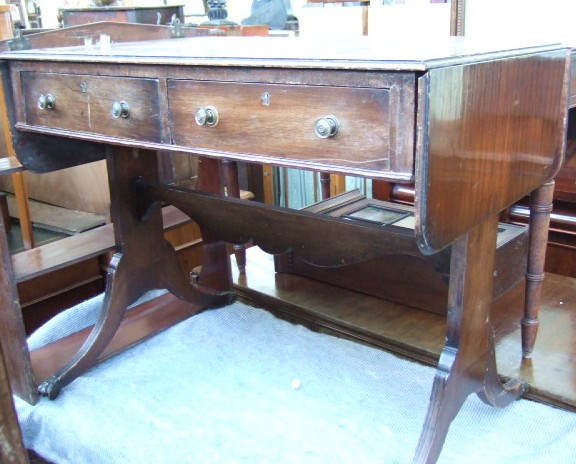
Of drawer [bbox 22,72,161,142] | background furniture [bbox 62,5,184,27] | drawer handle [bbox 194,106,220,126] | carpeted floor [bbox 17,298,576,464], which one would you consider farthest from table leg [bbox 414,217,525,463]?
background furniture [bbox 62,5,184,27]

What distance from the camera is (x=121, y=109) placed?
1.38m

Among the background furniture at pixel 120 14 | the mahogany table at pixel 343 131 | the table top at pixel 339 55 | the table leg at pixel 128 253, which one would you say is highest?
the background furniture at pixel 120 14

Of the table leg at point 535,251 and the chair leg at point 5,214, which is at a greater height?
the table leg at point 535,251

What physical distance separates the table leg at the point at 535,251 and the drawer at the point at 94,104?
878 mm

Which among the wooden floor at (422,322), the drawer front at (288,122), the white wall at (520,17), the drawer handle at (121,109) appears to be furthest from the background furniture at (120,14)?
the drawer front at (288,122)

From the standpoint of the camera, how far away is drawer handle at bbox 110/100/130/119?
137 centimetres

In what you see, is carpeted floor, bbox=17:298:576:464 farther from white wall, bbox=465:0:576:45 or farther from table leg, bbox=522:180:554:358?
white wall, bbox=465:0:576:45

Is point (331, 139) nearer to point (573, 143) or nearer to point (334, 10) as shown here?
point (573, 143)

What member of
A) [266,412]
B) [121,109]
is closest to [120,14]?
[121,109]

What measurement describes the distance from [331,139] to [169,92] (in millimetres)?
381

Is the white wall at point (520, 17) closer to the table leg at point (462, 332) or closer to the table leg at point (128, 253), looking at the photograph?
the table leg at point (462, 332)

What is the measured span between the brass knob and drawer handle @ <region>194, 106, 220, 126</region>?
23cm

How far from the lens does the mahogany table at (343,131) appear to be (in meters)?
1.00

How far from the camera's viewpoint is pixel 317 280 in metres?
2.29
